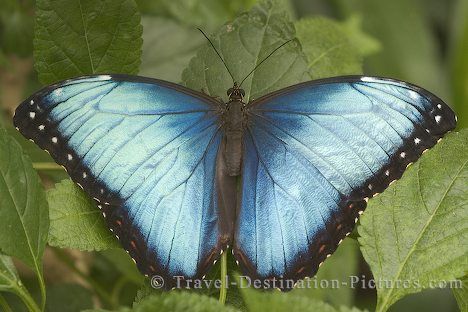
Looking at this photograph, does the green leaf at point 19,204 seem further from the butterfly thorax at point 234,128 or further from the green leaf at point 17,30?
the green leaf at point 17,30

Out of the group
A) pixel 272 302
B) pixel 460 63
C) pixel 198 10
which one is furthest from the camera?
pixel 460 63

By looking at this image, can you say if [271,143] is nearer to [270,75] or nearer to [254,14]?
[270,75]

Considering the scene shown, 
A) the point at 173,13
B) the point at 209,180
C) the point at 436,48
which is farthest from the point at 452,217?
the point at 436,48

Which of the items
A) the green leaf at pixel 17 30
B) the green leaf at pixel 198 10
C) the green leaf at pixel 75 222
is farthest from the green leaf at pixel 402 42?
the green leaf at pixel 75 222

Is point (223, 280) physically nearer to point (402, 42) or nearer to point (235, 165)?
point (235, 165)

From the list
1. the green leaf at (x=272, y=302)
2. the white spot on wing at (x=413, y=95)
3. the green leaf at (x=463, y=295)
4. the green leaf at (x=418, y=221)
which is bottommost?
the green leaf at (x=272, y=302)

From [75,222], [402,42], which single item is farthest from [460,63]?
[75,222]

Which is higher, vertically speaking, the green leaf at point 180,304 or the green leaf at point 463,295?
the green leaf at point 463,295
